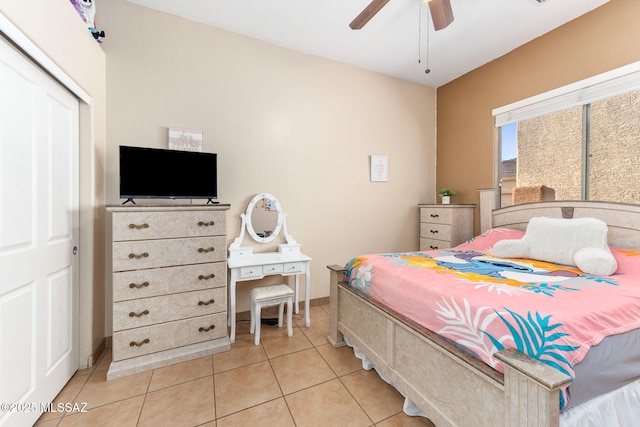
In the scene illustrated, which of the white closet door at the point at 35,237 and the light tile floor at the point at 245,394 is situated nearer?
the white closet door at the point at 35,237

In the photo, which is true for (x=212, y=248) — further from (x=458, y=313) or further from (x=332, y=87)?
(x=332, y=87)

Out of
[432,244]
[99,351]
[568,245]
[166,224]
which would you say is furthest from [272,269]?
[568,245]

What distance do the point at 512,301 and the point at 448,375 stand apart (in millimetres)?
461

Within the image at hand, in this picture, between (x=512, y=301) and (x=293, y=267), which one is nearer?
(x=512, y=301)

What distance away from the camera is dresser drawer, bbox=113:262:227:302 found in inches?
74.3

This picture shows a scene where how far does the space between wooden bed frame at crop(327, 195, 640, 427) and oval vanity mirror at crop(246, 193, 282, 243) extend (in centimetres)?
89

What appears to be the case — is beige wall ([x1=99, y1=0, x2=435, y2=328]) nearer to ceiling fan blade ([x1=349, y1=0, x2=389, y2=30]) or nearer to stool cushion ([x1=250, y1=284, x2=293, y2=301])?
stool cushion ([x1=250, y1=284, x2=293, y2=301])

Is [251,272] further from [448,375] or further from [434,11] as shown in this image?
[434,11]

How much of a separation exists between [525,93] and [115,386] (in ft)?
15.1

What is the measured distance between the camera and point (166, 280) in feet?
6.60

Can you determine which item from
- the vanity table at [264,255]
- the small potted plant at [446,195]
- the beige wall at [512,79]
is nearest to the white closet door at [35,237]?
the vanity table at [264,255]

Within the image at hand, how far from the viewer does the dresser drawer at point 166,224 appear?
1880 mm

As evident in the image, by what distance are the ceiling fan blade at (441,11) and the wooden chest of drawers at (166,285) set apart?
2.26 m

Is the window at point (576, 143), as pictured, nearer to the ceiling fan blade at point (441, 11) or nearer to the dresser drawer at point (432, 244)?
the dresser drawer at point (432, 244)
